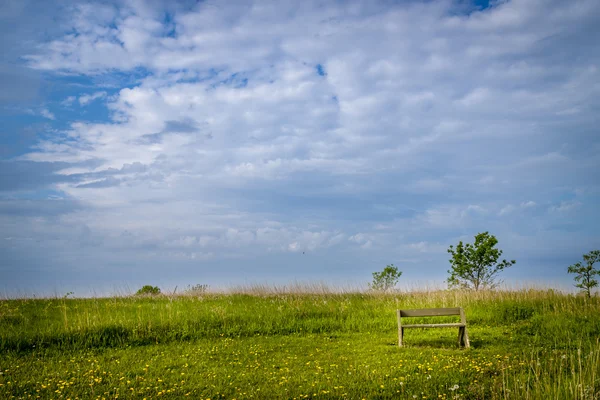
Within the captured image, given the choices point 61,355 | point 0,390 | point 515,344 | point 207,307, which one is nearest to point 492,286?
point 515,344

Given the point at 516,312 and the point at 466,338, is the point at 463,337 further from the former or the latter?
the point at 516,312

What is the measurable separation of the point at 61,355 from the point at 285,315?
7.73m

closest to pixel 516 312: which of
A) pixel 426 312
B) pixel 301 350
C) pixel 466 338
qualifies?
pixel 466 338

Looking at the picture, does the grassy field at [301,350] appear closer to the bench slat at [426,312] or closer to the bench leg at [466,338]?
the bench leg at [466,338]

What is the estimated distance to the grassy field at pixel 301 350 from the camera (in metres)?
9.08

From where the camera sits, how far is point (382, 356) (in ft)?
39.2

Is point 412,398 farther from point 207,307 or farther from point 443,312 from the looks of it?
point 207,307

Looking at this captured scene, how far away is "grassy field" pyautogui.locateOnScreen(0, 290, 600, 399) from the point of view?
9078mm

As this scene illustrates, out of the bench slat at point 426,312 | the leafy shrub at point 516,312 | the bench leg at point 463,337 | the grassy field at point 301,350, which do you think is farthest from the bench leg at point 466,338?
the leafy shrub at point 516,312

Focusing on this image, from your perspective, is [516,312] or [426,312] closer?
[426,312]

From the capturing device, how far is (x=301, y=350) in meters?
13.2

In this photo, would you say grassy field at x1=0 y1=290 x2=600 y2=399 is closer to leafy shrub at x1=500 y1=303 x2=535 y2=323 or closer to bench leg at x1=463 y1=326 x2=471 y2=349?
leafy shrub at x1=500 y1=303 x2=535 y2=323

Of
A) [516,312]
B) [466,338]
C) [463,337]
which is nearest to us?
[466,338]

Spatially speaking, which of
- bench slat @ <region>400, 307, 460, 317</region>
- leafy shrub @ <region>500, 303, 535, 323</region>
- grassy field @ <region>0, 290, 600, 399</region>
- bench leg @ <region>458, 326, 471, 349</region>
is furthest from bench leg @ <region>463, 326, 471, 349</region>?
leafy shrub @ <region>500, 303, 535, 323</region>
